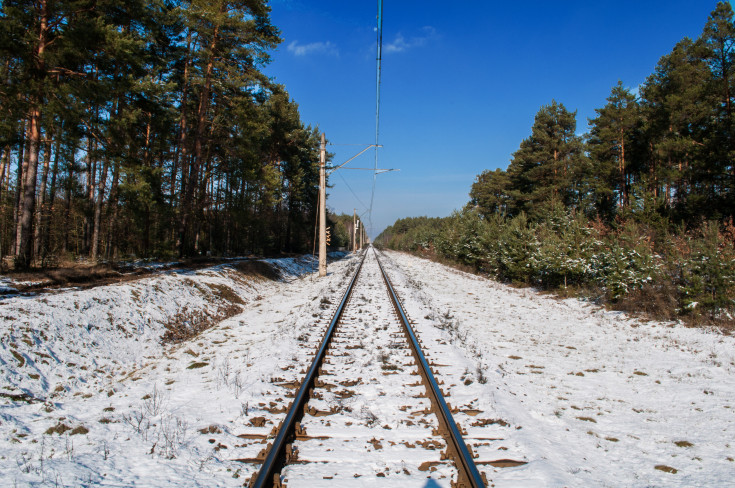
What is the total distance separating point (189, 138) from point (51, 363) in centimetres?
1428

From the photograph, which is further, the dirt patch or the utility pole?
the utility pole

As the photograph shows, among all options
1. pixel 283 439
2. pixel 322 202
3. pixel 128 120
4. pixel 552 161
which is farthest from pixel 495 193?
pixel 283 439

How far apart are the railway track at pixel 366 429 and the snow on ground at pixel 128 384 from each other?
493 mm

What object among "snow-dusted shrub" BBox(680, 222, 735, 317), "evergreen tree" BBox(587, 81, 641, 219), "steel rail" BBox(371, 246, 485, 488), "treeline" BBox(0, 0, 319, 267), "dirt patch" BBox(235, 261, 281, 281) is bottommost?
"steel rail" BBox(371, 246, 485, 488)

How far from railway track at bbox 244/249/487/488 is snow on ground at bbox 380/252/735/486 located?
59cm

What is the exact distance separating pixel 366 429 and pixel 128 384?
13.5 feet

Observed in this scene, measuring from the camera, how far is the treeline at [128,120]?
35.2 ft

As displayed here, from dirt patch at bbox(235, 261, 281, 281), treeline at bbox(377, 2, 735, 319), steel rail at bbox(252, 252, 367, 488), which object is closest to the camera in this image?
steel rail at bbox(252, 252, 367, 488)

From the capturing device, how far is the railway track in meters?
3.20

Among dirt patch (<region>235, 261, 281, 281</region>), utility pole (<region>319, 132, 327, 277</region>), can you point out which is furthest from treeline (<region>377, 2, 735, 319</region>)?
dirt patch (<region>235, 261, 281, 281</region>)

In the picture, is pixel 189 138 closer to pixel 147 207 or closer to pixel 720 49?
pixel 147 207

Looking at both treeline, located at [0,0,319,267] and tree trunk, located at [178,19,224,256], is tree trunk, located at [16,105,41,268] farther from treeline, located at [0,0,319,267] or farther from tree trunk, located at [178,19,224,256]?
tree trunk, located at [178,19,224,256]

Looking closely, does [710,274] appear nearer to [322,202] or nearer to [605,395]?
[605,395]

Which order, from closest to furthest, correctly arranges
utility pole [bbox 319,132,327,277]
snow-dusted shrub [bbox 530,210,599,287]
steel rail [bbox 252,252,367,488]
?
steel rail [bbox 252,252,367,488] < snow-dusted shrub [bbox 530,210,599,287] < utility pole [bbox 319,132,327,277]
